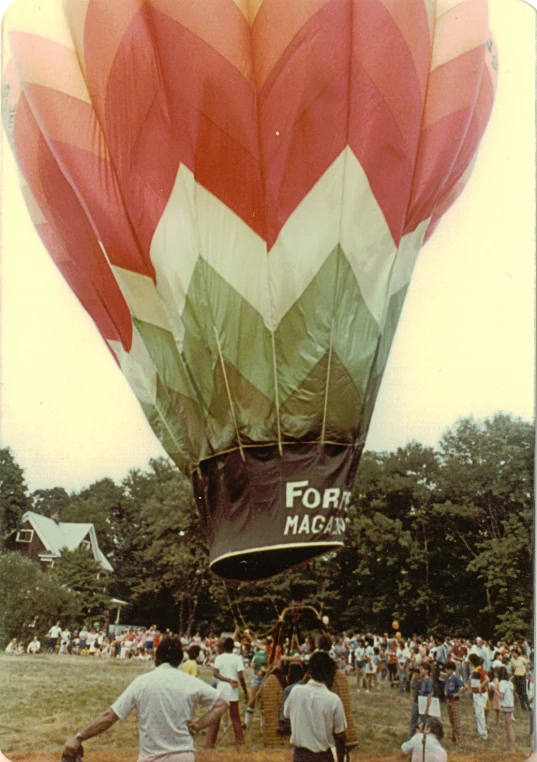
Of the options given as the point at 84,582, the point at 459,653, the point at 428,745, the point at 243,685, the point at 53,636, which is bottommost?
the point at 428,745

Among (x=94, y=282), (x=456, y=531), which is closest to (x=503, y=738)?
(x=456, y=531)

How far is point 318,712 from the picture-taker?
2582mm

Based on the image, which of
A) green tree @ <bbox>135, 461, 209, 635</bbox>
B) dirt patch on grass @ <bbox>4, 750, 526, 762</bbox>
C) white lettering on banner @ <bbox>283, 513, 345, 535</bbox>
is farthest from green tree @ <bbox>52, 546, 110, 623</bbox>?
white lettering on banner @ <bbox>283, 513, 345, 535</bbox>

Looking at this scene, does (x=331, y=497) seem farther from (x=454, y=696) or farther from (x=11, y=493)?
(x=11, y=493)

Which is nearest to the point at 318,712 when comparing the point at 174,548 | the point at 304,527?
the point at 304,527

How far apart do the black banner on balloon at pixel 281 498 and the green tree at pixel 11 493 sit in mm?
904

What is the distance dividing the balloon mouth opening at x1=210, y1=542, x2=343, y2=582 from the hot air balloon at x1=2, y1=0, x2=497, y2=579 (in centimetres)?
2

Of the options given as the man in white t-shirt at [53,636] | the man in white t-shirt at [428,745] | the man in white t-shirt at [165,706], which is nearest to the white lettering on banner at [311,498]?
the man in white t-shirt at [165,706]

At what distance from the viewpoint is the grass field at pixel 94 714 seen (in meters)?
3.23

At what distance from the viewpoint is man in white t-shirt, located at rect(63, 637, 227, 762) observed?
229 centimetres

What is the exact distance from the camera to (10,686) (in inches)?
139

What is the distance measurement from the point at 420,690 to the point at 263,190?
2124 millimetres

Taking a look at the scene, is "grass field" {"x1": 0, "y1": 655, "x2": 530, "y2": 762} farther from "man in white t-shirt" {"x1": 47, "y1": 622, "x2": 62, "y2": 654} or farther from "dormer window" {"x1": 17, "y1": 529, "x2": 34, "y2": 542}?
"dormer window" {"x1": 17, "y1": 529, "x2": 34, "y2": 542}

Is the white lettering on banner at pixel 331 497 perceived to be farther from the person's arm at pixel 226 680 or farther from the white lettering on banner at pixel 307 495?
the person's arm at pixel 226 680
